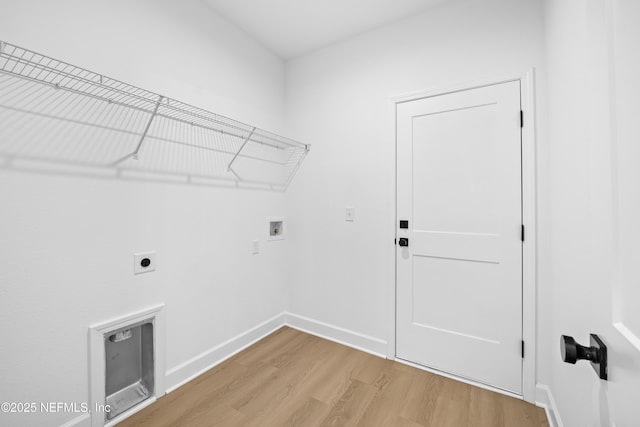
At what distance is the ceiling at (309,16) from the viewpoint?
6.48 ft

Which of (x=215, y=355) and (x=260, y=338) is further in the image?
(x=260, y=338)

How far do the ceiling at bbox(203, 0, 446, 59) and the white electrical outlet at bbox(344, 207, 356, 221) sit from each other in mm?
1483

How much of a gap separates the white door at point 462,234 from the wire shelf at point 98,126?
141 centimetres

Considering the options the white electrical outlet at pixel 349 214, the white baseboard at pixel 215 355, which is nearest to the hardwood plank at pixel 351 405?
the white baseboard at pixel 215 355

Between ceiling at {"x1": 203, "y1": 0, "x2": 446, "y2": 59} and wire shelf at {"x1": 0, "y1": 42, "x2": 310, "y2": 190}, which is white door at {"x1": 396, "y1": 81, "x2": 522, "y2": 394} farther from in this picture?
wire shelf at {"x1": 0, "y1": 42, "x2": 310, "y2": 190}

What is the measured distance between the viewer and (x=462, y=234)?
1.88m

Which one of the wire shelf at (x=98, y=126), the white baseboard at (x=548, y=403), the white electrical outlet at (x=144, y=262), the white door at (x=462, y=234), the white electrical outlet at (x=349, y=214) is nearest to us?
the wire shelf at (x=98, y=126)

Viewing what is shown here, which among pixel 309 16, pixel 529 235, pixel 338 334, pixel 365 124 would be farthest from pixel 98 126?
pixel 529 235

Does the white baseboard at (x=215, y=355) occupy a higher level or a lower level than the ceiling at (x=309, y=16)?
lower

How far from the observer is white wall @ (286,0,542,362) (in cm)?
180

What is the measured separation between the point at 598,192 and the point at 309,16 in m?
2.21

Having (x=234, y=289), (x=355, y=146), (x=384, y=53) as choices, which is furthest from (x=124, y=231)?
(x=384, y=53)

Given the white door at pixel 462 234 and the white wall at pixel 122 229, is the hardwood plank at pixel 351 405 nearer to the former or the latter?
the white door at pixel 462 234

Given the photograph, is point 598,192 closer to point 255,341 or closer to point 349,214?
point 349,214
